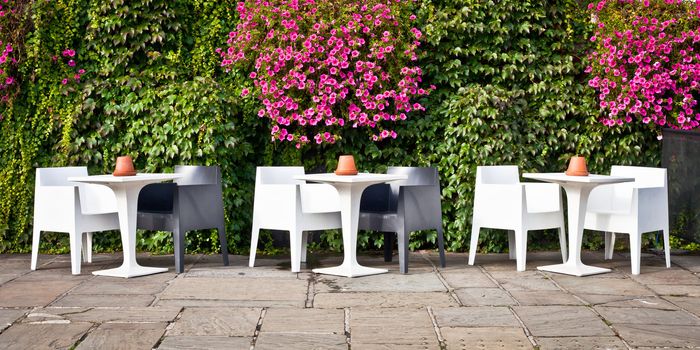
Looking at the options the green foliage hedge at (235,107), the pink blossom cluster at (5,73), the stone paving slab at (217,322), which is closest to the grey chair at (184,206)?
the green foliage hedge at (235,107)

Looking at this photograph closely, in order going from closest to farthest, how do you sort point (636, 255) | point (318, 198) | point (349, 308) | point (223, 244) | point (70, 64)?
point (349, 308), point (636, 255), point (318, 198), point (223, 244), point (70, 64)

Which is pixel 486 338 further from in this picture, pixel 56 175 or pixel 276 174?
pixel 56 175

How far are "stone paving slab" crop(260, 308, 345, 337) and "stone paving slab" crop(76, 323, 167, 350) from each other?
1.77 ft

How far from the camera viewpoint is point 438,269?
6566 mm

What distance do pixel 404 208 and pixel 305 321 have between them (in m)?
1.84

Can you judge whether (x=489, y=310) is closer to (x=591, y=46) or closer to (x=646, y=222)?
(x=646, y=222)

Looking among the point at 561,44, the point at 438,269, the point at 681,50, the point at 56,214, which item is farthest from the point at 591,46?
the point at 56,214

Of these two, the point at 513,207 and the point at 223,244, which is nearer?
the point at 513,207

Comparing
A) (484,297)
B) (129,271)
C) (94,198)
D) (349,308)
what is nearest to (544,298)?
(484,297)

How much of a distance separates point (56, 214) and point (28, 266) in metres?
0.64

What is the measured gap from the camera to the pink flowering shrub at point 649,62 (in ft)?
24.0

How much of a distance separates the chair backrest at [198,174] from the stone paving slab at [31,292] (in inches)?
51.8

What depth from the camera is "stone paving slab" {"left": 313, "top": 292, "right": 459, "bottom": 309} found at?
510 cm

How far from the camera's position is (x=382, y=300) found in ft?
17.2
